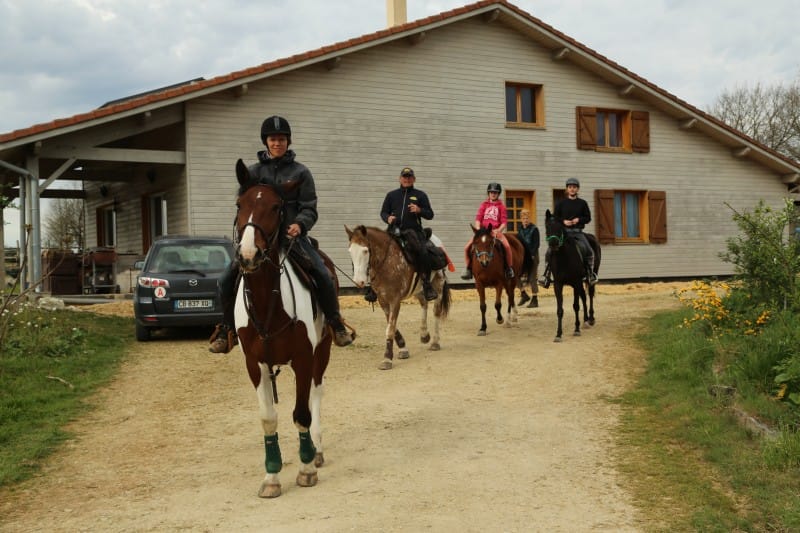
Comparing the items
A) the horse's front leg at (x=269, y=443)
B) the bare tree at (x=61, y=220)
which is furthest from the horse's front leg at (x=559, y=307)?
the bare tree at (x=61, y=220)

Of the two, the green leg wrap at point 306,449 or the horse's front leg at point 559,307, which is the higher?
the horse's front leg at point 559,307

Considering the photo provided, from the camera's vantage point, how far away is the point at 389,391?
840cm

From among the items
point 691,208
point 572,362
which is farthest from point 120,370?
point 691,208

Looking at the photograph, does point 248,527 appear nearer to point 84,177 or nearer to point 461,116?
point 461,116

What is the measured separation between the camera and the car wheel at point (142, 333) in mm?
12391

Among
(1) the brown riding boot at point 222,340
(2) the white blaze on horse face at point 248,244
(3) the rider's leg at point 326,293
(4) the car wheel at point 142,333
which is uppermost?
(2) the white blaze on horse face at point 248,244

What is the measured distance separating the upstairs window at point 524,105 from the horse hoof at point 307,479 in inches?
708

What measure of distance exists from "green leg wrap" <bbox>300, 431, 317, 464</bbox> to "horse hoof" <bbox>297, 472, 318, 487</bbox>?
91 mm

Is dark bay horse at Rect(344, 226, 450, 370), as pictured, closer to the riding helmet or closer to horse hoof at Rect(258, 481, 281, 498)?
the riding helmet

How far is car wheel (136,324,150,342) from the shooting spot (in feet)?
40.7

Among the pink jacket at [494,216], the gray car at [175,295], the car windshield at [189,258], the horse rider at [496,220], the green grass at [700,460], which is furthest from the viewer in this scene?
the pink jacket at [494,216]

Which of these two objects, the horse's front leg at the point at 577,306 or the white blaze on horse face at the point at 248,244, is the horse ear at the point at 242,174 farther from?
the horse's front leg at the point at 577,306

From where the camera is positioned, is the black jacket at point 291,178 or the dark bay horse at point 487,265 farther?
the dark bay horse at point 487,265

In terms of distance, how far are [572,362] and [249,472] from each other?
17.4 ft
